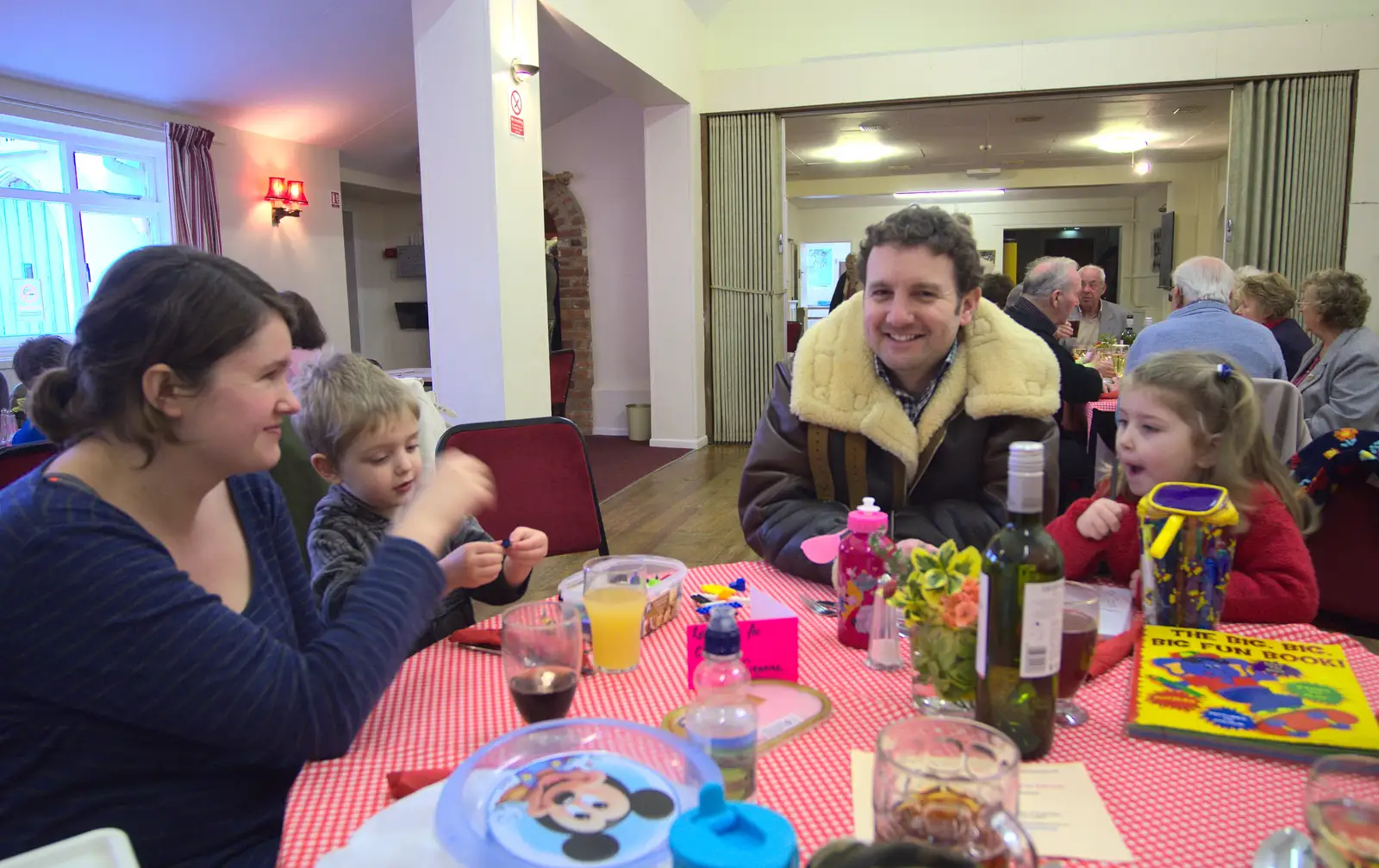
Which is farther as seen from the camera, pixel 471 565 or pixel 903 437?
pixel 903 437

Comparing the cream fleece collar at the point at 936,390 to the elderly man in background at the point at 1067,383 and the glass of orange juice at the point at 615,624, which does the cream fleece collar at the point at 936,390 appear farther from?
the elderly man in background at the point at 1067,383

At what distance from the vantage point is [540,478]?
2.15m

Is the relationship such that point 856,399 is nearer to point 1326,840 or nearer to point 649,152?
point 1326,840

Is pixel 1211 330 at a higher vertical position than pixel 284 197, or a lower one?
lower

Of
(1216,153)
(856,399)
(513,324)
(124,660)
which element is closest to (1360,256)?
(1216,153)

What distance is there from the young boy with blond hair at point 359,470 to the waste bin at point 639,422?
19.5 feet

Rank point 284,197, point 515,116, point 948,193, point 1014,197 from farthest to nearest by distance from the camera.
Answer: point 1014,197 < point 948,193 < point 284,197 < point 515,116

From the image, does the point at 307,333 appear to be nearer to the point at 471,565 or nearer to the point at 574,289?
the point at 471,565

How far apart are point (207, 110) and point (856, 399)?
6.61 metres

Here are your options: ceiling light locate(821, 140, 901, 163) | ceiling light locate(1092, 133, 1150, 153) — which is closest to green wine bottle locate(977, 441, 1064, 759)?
ceiling light locate(821, 140, 901, 163)

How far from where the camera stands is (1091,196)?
1258 cm

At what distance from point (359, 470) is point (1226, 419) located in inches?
56.6

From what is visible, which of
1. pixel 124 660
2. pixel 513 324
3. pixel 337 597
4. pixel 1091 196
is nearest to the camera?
pixel 124 660

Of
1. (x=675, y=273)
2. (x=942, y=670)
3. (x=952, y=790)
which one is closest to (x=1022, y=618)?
(x=942, y=670)
